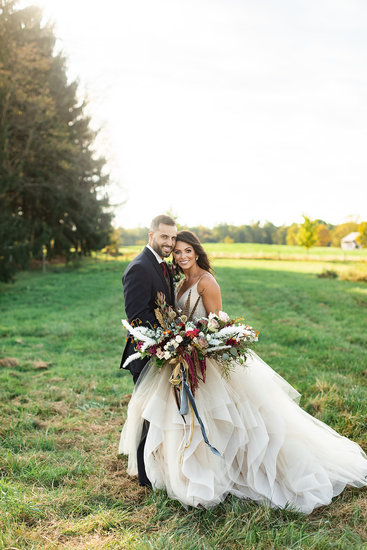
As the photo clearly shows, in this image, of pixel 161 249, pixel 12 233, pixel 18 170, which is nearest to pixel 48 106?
pixel 18 170

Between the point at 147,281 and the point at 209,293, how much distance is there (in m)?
0.66

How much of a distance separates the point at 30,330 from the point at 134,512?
8024 mm

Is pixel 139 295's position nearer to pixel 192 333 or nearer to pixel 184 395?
pixel 192 333

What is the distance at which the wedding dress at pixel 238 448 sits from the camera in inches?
147

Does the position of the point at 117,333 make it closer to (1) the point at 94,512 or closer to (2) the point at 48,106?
(1) the point at 94,512

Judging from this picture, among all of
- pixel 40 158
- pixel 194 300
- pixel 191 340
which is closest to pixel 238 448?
pixel 191 340

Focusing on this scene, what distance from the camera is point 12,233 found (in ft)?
59.5

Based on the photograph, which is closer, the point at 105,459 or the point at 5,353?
the point at 105,459

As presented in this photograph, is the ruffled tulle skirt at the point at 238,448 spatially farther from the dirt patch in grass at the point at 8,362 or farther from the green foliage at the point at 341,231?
the green foliage at the point at 341,231

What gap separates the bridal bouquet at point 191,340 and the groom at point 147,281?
153 millimetres

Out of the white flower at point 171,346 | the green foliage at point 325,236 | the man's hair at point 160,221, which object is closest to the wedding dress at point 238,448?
the white flower at point 171,346

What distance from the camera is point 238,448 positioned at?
3850mm

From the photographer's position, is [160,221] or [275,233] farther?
[275,233]

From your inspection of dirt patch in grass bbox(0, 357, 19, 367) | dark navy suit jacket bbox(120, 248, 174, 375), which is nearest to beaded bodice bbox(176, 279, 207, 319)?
dark navy suit jacket bbox(120, 248, 174, 375)
